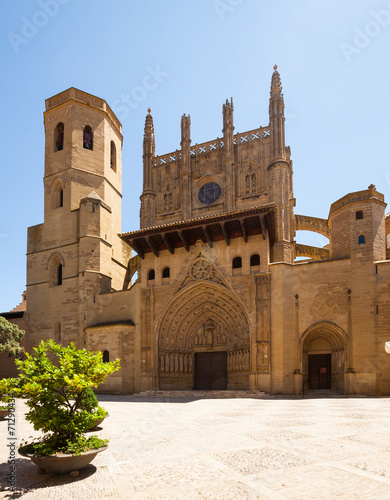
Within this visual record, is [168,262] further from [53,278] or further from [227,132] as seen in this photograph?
[227,132]

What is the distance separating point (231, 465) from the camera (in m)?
5.74

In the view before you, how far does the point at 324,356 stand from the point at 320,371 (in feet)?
2.43

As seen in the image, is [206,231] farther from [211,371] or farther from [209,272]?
[211,371]

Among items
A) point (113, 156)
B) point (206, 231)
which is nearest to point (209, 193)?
point (113, 156)

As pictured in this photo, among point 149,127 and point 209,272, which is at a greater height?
point 149,127

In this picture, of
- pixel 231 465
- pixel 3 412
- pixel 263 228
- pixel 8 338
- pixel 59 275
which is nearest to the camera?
pixel 231 465

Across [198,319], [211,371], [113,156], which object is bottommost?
[211,371]

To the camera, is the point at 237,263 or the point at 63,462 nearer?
the point at 63,462

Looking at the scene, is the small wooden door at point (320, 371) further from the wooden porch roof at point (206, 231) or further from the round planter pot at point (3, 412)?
the round planter pot at point (3, 412)


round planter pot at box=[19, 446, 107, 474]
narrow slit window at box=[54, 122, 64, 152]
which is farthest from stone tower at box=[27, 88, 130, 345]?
round planter pot at box=[19, 446, 107, 474]

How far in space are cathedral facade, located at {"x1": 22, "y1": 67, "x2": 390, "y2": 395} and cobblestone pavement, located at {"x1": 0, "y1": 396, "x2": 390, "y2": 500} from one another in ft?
31.8

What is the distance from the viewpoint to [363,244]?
61.9 ft

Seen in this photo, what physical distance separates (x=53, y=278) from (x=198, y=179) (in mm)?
12360

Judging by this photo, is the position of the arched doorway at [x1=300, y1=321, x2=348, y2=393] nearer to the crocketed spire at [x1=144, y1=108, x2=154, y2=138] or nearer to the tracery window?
the tracery window
